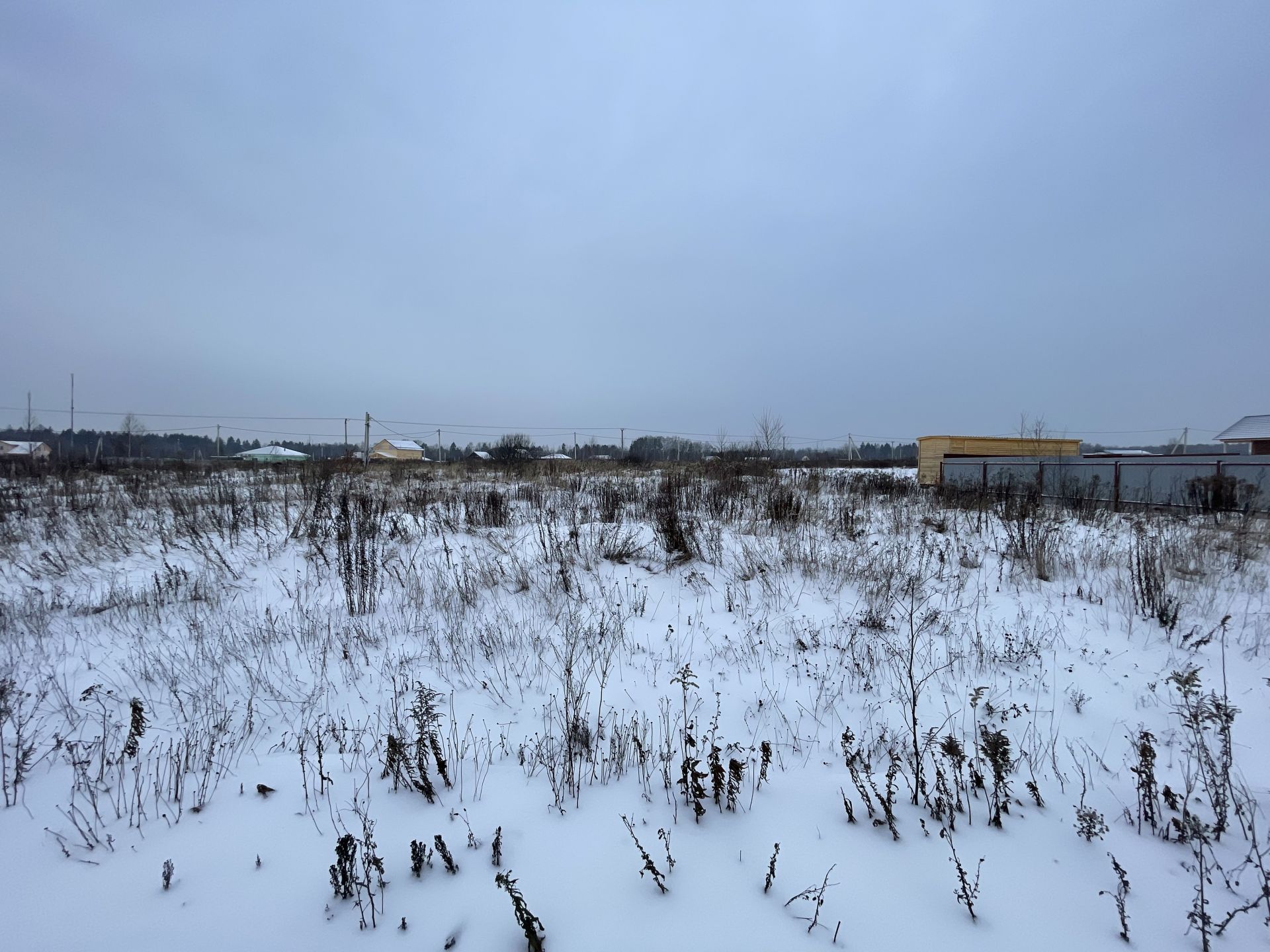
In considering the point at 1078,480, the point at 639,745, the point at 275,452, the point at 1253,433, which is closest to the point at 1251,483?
the point at 1078,480

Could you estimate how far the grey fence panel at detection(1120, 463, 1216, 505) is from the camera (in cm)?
946

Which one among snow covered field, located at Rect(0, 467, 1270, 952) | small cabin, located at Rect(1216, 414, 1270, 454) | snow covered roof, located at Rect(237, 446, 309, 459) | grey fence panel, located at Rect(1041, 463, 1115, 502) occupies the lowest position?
snow covered field, located at Rect(0, 467, 1270, 952)

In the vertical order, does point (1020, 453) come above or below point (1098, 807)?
above

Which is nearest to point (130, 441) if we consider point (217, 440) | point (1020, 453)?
point (217, 440)

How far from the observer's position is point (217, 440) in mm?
25781

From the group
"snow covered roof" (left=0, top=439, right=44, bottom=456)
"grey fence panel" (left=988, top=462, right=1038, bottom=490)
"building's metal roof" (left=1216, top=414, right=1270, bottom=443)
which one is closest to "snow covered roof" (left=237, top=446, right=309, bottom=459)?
"snow covered roof" (left=0, top=439, right=44, bottom=456)

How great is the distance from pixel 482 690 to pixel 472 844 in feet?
4.54

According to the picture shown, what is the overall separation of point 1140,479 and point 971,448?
6.28 meters

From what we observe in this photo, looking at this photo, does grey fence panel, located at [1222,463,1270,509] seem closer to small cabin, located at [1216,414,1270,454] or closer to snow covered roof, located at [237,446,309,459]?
small cabin, located at [1216,414,1270,454]

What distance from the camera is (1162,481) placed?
392 inches

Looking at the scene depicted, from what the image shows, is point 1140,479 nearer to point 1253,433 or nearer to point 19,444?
point 1253,433

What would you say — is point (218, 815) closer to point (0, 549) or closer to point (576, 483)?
point (0, 549)

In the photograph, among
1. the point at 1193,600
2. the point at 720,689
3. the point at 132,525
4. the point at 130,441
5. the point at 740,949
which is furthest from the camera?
the point at 130,441

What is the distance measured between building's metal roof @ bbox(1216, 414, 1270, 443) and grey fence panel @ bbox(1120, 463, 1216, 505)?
17254 mm
